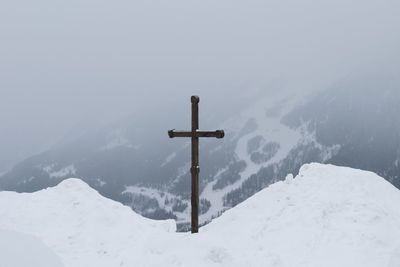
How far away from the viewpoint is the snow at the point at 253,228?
14953 mm

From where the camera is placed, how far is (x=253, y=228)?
65.0 ft

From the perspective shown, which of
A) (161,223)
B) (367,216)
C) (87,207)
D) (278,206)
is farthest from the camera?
(161,223)

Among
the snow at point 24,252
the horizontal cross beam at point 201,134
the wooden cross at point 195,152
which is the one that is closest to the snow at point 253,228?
the snow at point 24,252

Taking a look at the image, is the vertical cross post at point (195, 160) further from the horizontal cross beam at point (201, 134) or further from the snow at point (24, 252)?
the snow at point (24, 252)

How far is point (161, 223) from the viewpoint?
23.2m

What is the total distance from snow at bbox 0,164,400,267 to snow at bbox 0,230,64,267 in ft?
1.60

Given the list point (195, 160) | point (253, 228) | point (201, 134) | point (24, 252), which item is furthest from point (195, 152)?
point (24, 252)

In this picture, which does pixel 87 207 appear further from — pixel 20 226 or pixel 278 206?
pixel 278 206

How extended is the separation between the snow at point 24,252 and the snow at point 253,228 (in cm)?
49

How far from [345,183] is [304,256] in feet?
21.8

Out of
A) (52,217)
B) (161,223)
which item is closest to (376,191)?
(161,223)

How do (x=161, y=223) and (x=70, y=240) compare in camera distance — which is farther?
(x=161, y=223)

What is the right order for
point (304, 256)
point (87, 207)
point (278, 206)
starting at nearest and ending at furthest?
point (304, 256), point (87, 207), point (278, 206)

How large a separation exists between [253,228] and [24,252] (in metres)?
10.3
